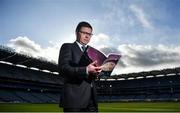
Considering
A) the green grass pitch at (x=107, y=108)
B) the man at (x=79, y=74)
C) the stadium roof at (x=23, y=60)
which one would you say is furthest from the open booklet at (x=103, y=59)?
the stadium roof at (x=23, y=60)

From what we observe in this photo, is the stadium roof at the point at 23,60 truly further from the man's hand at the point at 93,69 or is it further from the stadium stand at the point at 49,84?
the man's hand at the point at 93,69

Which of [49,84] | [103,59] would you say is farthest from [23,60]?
[103,59]

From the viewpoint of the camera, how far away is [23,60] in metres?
77.3

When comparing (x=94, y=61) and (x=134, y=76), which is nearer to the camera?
(x=94, y=61)

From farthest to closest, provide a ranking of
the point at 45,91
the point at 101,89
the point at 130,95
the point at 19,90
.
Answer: the point at 101,89 → the point at 130,95 → the point at 45,91 → the point at 19,90

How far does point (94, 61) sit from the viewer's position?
4.89m

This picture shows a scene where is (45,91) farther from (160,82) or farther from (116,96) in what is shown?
(160,82)

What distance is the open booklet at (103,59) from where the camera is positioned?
5.13 m

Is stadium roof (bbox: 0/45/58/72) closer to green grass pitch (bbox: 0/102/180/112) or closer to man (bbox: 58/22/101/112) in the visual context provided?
green grass pitch (bbox: 0/102/180/112)

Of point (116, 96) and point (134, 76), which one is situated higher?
point (134, 76)

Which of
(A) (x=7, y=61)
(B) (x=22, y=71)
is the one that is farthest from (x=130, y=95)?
(A) (x=7, y=61)

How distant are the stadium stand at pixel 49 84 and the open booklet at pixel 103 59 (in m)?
63.8

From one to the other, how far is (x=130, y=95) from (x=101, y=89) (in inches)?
606

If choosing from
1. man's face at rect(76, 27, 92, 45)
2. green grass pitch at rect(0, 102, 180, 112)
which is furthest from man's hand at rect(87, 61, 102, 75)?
green grass pitch at rect(0, 102, 180, 112)
